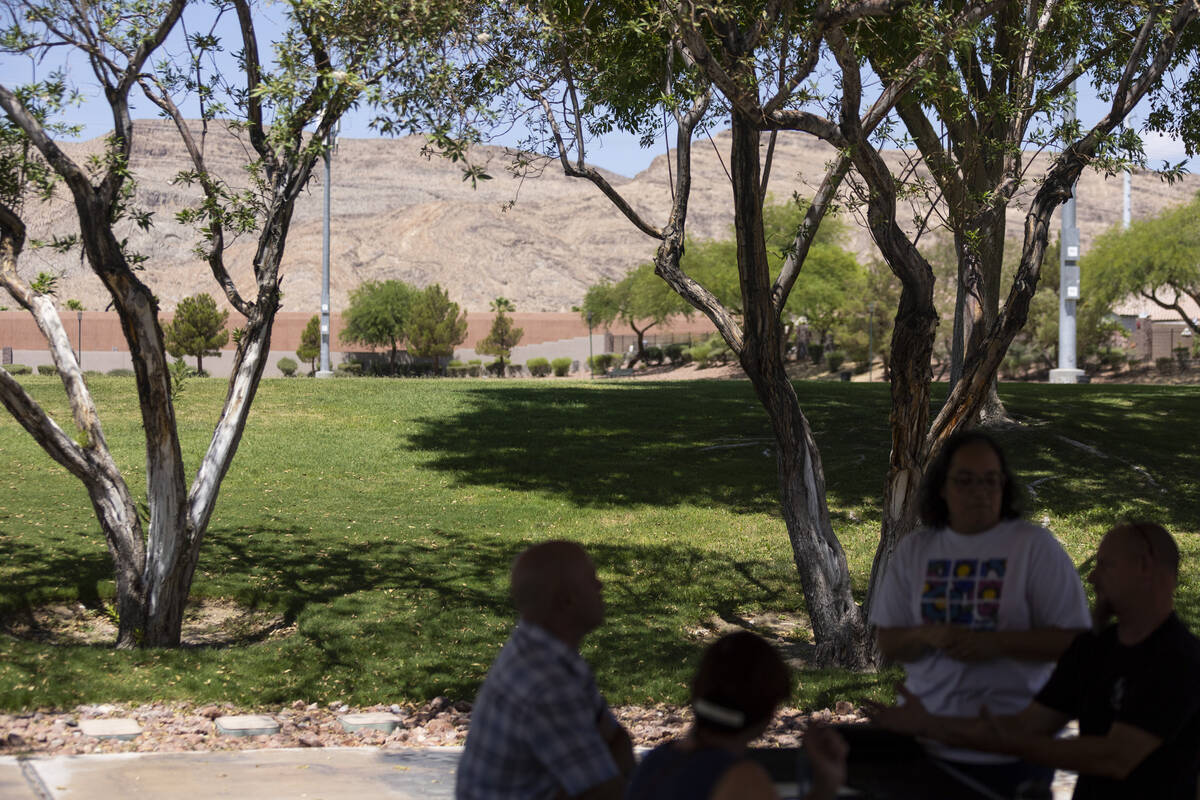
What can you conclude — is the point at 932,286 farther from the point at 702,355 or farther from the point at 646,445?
the point at 702,355

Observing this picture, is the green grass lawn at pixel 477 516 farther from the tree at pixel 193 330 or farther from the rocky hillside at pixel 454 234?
the rocky hillside at pixel 454 234

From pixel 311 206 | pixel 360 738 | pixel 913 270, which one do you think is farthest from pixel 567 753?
pixel 311 206

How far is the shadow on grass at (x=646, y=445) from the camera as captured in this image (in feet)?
54.1

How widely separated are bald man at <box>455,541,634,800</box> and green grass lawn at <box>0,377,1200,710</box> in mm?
5577

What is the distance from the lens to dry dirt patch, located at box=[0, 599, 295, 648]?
9.81m

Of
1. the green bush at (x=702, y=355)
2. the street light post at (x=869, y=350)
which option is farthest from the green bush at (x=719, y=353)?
the street light post at (x=869, y=350)

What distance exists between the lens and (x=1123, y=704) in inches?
108

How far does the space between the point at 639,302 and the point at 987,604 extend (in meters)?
59.0

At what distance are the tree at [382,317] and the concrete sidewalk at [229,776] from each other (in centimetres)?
6555

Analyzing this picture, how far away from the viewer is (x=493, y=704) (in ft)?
8.54

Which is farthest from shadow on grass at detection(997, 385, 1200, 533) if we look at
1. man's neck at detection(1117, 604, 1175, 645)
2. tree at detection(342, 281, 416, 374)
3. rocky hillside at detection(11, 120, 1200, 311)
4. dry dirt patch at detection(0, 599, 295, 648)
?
rocky hillside at detection(11, 120, 1200, 311)

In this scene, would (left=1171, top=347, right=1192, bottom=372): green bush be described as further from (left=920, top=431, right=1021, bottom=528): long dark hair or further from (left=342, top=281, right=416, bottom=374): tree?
(left=920, top=431, right=1021, bottom=528): long dark hair

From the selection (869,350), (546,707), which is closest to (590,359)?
(869,350)

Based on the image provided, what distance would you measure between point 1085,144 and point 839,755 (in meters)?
7.22
